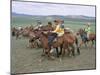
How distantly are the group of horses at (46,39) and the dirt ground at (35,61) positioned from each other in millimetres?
66

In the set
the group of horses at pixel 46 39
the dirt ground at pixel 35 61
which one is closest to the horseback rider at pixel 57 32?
the group of horses at pixel 46 39

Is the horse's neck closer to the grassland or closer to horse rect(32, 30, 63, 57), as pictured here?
horse rect(32, 30, 63, 57)

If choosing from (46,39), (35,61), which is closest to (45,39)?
(46,39)

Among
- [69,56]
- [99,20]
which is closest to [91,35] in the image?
[99,20]

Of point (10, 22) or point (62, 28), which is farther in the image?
point (62, 28)

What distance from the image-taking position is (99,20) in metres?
3.04

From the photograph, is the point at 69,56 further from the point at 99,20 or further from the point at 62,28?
the point at 99,20

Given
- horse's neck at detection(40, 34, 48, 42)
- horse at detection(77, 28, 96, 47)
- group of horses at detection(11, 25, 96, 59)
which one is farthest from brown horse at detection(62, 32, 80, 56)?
horse's neck at detection(40, 34, 48, 42)

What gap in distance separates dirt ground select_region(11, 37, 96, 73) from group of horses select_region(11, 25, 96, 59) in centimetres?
7

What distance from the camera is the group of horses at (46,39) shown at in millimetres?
2638

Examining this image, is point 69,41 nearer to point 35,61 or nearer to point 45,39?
point 45,39

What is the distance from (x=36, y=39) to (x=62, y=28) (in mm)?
397

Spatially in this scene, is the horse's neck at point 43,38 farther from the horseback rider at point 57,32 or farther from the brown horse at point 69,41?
the brown horse at point 69,41

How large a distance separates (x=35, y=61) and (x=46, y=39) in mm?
322
